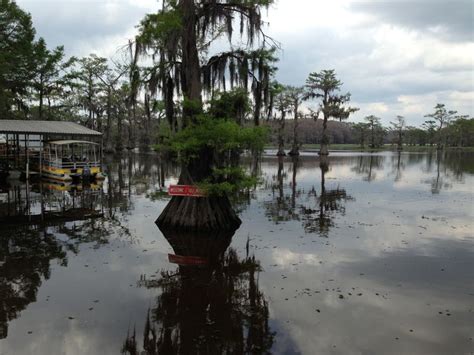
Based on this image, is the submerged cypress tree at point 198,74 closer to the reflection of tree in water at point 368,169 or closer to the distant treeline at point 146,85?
the distant treeline at point 146,85

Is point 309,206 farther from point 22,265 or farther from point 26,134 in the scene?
point 26,134

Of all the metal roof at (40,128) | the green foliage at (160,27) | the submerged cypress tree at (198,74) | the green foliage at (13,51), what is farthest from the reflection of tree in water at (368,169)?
the green foliage at (13,51)

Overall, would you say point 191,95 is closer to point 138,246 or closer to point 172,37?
point 172,37

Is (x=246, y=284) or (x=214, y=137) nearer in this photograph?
(x=246, y=284)

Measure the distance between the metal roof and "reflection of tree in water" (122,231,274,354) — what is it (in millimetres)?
18696

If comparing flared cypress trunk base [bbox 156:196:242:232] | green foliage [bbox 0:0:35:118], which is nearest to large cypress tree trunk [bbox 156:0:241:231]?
flared cypress trunk base [bbox 156:196:242:232]

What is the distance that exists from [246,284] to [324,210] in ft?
27.8

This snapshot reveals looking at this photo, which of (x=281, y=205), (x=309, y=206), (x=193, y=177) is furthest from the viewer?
(x=281, y=205)

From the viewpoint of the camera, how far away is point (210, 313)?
606 centimetres

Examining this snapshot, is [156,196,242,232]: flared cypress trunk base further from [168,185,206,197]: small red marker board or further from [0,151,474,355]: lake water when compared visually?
[0,151,474,355]: lake water

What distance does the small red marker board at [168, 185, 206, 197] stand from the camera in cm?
1119

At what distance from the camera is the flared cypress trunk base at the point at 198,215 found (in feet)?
37.0

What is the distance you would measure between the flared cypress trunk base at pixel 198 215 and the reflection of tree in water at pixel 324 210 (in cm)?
251

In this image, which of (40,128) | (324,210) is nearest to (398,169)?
(324,210)
